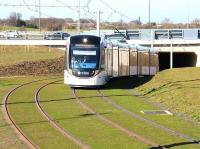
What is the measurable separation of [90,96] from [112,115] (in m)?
7.41

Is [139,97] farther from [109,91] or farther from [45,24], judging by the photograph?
[45,24]

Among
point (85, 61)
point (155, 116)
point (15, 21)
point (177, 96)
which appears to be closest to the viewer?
point (155, 116)

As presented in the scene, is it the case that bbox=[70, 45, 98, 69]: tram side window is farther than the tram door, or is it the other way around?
the tram door

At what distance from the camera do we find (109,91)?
102 ft

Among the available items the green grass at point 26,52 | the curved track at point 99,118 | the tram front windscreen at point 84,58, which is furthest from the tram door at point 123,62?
the green grass at point 26,52

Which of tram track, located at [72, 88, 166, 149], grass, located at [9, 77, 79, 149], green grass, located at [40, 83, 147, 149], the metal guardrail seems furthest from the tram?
the metal guardrail

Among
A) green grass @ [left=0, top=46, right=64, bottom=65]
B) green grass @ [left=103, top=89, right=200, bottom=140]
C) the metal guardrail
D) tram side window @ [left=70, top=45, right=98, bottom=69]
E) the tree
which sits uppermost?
the tree

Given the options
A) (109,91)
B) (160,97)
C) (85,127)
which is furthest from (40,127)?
(109,91)

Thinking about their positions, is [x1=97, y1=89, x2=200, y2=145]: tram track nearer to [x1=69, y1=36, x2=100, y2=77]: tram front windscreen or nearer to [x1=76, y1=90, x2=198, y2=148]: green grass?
[x1=76, y1=90, x2=198, y2=148]: green grass

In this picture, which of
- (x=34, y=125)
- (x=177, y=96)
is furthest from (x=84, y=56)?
(x=34, y=125)

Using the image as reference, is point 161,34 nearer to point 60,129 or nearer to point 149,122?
point 149,122

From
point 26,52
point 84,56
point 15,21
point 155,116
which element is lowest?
point 155,116

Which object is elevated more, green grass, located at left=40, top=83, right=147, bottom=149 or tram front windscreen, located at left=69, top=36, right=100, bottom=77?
tram front windscreen, located at left=69, top=36, right=100, bottom=77

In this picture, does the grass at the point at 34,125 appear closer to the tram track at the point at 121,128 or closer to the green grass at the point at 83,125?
the green grass at the point at 83,125
